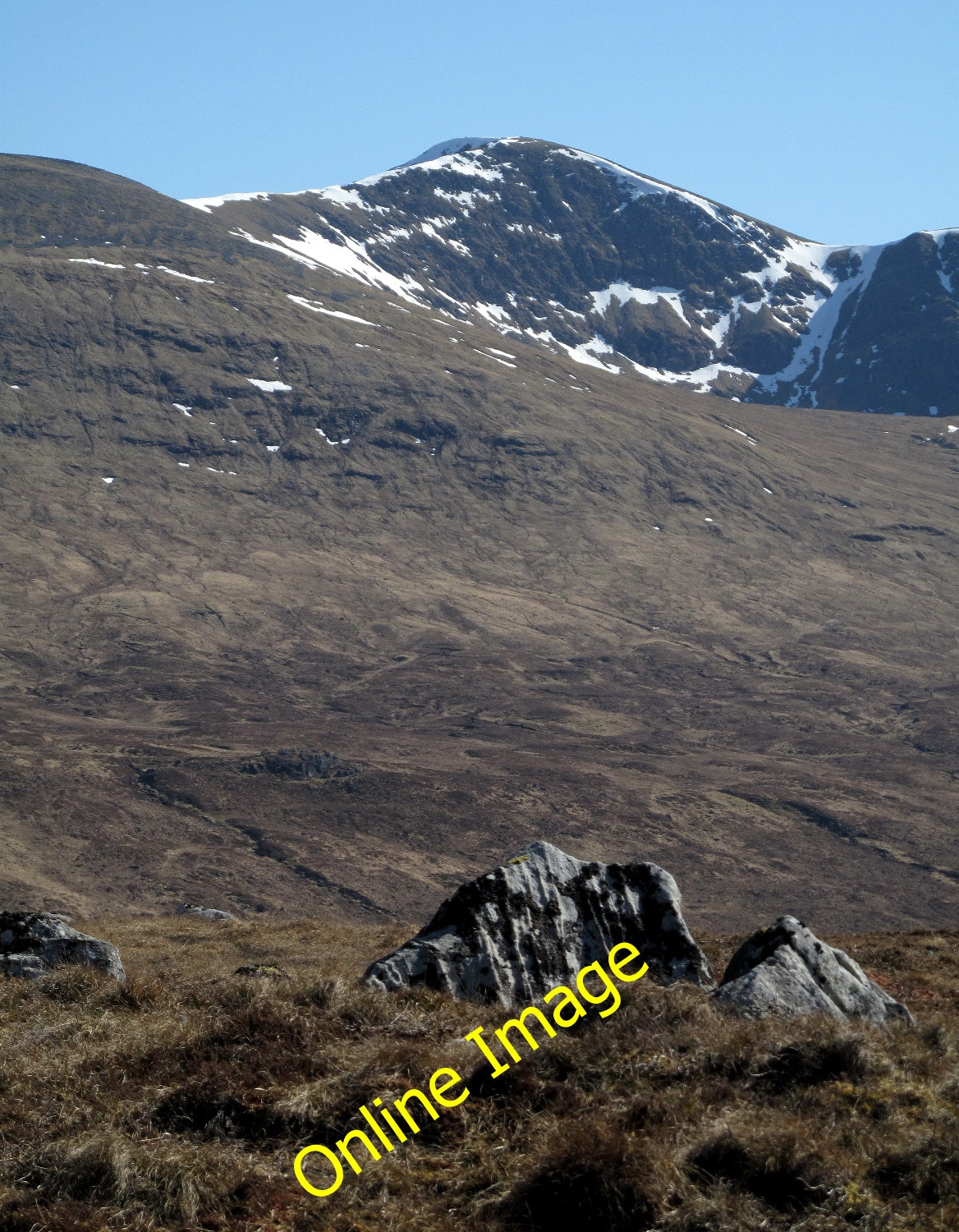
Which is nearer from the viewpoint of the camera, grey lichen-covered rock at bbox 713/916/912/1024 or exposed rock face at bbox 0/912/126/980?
grey lichen-covered rock at bbox 713/916/912/1024

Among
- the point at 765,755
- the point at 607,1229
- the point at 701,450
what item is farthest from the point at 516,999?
the point at 701,450

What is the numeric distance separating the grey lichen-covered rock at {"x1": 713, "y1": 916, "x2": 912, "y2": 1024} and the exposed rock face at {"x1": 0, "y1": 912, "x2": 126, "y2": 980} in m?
5.89

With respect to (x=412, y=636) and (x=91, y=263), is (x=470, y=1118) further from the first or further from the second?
(x=91, y=263)

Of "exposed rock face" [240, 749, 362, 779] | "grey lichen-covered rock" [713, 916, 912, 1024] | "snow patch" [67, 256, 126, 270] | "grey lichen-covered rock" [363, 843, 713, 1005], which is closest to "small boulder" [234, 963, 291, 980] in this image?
"grey lichen-covered rock" [363, 843, 713, 1005]

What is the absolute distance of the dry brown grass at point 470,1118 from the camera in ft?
19.6

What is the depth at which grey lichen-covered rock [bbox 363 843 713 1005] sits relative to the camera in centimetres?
1005

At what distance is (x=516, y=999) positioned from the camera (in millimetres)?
9930

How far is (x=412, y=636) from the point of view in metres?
136

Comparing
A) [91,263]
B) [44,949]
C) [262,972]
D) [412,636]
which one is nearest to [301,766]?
[412,636]

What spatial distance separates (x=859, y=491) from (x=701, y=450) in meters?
28.5

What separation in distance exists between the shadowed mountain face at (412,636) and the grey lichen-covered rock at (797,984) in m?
54.8

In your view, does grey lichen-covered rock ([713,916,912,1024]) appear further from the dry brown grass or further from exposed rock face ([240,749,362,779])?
exposed rock face ([240,749,362,779])

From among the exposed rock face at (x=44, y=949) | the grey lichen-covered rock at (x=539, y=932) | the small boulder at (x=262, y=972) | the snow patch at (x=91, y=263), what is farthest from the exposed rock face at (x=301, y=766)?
the snow patch at (x=91, y=263)

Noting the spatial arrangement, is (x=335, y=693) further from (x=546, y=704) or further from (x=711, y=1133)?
(x=711, y=1133)
